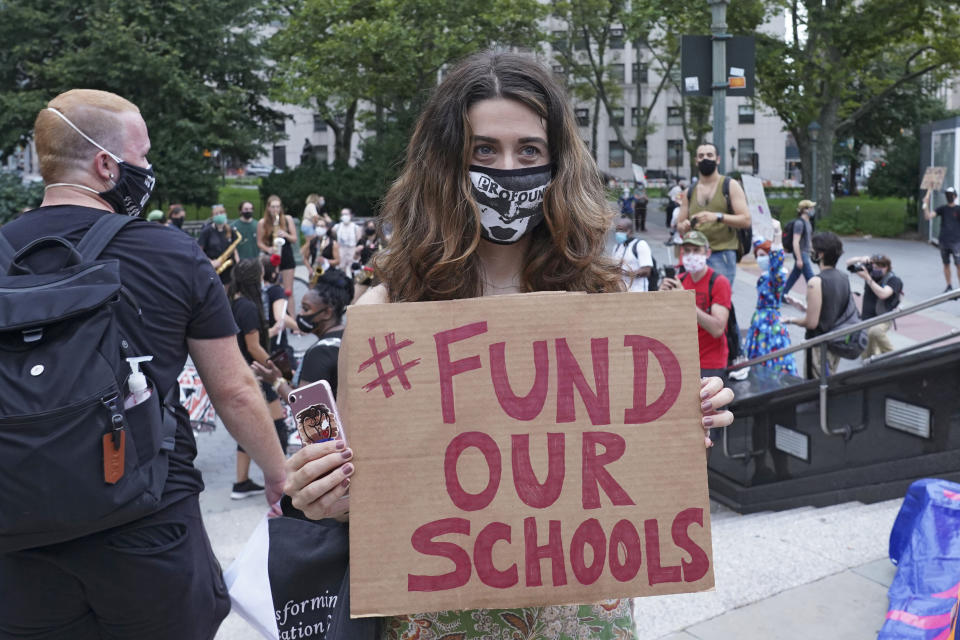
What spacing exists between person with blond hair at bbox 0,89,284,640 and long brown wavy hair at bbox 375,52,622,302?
32.1 inches

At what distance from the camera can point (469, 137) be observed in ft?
6.59

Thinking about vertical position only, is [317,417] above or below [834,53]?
below

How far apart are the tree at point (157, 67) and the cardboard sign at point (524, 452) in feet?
100

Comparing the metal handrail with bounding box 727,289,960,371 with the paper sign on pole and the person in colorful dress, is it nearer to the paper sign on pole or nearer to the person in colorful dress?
the person in colorful dress

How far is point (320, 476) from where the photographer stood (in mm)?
1772

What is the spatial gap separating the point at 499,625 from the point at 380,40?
1144 inches

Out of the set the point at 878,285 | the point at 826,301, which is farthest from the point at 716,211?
the point at 878,285

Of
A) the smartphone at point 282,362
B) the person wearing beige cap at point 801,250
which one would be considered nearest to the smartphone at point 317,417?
Result: the smartphone at point 282,362

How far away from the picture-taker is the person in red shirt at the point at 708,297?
7.02 m

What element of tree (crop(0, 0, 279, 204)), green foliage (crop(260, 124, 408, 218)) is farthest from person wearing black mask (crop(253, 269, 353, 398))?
tree (crop(0, 0, 279, 204))

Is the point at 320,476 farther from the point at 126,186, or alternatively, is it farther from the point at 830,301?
the point at 830,301

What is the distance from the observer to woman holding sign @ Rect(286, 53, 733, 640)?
201 centimetres

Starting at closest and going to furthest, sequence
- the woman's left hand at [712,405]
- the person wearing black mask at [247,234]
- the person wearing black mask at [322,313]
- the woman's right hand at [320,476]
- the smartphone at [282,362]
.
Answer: the woman's right hand at [320,476]
the woman's left hand at [712,405]
the person wearing black mask at [322,313]
the smartphone at [282,362]
the person wearing black mask at [247,234]

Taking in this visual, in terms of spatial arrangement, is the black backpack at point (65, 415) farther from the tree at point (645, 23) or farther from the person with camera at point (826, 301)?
the tree at point (645, 23)
